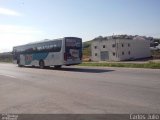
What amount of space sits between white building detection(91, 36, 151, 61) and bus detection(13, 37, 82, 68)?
29.4 meters

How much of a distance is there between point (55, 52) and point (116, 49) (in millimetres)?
33928

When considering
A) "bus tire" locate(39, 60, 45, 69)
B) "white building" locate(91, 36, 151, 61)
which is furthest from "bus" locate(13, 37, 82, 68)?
"white building" locate(91, 36, 151, 61)

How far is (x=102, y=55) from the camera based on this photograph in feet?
208

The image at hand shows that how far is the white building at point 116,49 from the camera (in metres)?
60.6

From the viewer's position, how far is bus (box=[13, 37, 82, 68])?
88.4 ft

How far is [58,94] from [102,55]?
172 feet

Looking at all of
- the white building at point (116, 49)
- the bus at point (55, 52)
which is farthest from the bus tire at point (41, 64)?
the white building at point (116, 49)

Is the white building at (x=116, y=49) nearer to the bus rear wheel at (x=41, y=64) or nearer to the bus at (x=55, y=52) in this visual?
the bus at (x=55, y=52)

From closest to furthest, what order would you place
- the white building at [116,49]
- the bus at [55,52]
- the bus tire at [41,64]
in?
the bus at [55,52], the bus tire at [41,64], the white building at [116,49]

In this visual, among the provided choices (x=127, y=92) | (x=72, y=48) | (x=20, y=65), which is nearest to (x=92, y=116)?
(x=127, y=92)

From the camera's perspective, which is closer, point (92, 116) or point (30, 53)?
point (92, 116)

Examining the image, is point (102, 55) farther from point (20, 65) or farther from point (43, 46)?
point (43, 46)

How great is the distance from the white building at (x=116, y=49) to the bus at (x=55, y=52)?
29354 mm

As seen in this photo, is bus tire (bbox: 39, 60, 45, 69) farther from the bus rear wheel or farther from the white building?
the white building
